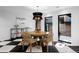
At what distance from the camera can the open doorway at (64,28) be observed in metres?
5.76

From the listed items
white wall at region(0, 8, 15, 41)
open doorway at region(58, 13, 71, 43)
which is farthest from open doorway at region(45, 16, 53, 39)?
white wall at region(0, 8, 15, 41)

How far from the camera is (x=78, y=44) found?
4.86 meters

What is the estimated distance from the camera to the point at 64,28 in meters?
6.19

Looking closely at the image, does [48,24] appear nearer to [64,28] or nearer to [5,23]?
[64,28]

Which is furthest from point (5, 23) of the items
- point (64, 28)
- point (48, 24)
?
point (64, 28)

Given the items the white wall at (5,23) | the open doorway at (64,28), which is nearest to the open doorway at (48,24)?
the open doorway at (64,28)

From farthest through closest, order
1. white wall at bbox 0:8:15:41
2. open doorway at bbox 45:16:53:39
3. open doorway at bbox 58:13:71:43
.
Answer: open doorway at bbox 45:16:53:39 < white wall at bbox 0:8:15:41 < open doorway at bbox 58:13:71:43

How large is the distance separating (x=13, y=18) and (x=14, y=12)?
47 centimetres

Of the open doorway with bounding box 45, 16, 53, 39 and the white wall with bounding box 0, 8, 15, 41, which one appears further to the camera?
the open doorway with bounding box 45, 16, 53, 39

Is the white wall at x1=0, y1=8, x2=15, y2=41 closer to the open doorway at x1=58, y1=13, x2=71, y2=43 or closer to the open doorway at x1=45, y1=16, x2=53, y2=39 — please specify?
the open doorway at x1=45, y1=16, x2=53, y2=39

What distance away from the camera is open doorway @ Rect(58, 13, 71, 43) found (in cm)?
576

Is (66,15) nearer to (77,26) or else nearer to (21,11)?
(77,26)

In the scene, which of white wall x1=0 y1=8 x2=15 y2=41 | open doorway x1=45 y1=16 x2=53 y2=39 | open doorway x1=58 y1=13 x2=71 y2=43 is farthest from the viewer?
open doorway x1=45 y1=16 x2=53 y2=39
